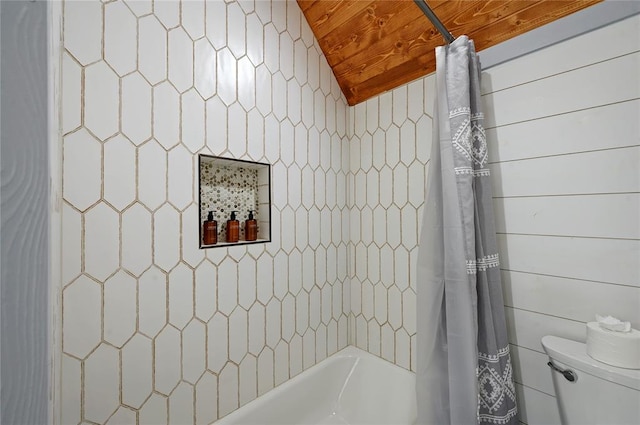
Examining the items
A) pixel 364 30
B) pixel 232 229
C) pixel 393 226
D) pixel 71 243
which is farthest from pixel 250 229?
pixel 364 30

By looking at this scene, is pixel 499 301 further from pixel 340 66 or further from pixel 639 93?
pixel 340 66

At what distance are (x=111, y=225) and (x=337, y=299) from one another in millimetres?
1205

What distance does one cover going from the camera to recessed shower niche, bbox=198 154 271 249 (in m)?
1.28

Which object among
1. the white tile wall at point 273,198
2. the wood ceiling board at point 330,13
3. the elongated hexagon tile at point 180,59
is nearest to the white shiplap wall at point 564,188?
the white tile wall at point 273,198

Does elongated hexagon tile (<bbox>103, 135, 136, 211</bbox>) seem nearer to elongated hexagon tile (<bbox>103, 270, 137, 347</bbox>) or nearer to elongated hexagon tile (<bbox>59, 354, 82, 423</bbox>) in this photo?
elongated hexagon tile (<bbox>103, 270, 137, 347</bbox>)

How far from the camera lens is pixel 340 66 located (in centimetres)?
164

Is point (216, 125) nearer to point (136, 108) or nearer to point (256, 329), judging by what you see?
point (136, 108)

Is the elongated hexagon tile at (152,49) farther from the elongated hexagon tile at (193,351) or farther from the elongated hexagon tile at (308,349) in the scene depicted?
the elongated hexagon tile at (308,349)

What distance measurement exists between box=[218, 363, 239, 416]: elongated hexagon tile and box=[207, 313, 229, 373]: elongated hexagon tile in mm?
41

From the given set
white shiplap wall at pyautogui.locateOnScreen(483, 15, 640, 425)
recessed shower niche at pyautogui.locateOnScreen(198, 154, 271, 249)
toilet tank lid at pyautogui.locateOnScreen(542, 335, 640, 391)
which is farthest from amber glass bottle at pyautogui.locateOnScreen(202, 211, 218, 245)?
toilet tank lid at pyautogui.locateOnScreen(542, 335, 640, 391)

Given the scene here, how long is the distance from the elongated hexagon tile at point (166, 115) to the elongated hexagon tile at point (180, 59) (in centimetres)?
4

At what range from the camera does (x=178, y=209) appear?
42.3 inches

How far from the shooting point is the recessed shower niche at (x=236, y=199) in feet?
4.20

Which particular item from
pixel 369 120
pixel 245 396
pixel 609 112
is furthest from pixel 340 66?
pixel 245 396
